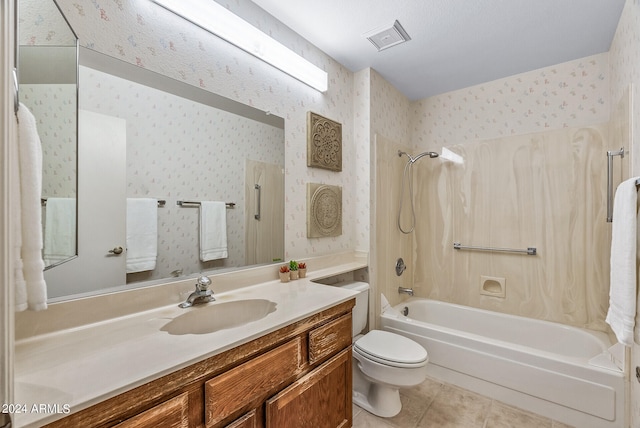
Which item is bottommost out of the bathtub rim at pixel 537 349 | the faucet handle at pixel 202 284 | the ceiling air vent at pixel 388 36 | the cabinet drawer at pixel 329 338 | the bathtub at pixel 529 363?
the bathtub at pixel 529 363

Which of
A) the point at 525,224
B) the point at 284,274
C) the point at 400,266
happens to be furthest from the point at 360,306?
the point at 525,224

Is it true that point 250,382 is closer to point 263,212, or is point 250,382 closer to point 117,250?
point 117,250

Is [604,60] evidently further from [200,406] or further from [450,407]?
[200,406]

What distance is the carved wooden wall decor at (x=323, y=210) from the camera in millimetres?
1971

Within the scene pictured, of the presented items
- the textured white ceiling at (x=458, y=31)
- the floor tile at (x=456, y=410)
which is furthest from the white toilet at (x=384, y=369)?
the textured white ceiling at (x=458, y=31)

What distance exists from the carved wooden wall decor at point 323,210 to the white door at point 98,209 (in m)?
1.10

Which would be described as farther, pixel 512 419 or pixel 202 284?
pixel 512 419

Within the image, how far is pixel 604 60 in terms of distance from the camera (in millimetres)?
2066

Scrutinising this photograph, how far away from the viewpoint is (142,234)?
1.23m

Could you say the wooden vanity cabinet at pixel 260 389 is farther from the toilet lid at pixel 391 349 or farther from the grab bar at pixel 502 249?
the grab bar at pixel 502 249

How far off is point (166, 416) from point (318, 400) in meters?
0.70

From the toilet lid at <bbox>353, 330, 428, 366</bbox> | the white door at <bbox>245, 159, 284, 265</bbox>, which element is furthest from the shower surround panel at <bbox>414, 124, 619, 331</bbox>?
the white door at <bbox>245, 159, 284, 265</bbox>

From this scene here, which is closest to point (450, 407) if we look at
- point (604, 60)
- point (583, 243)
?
point (583, 243)

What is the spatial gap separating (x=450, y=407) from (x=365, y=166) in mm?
1766
